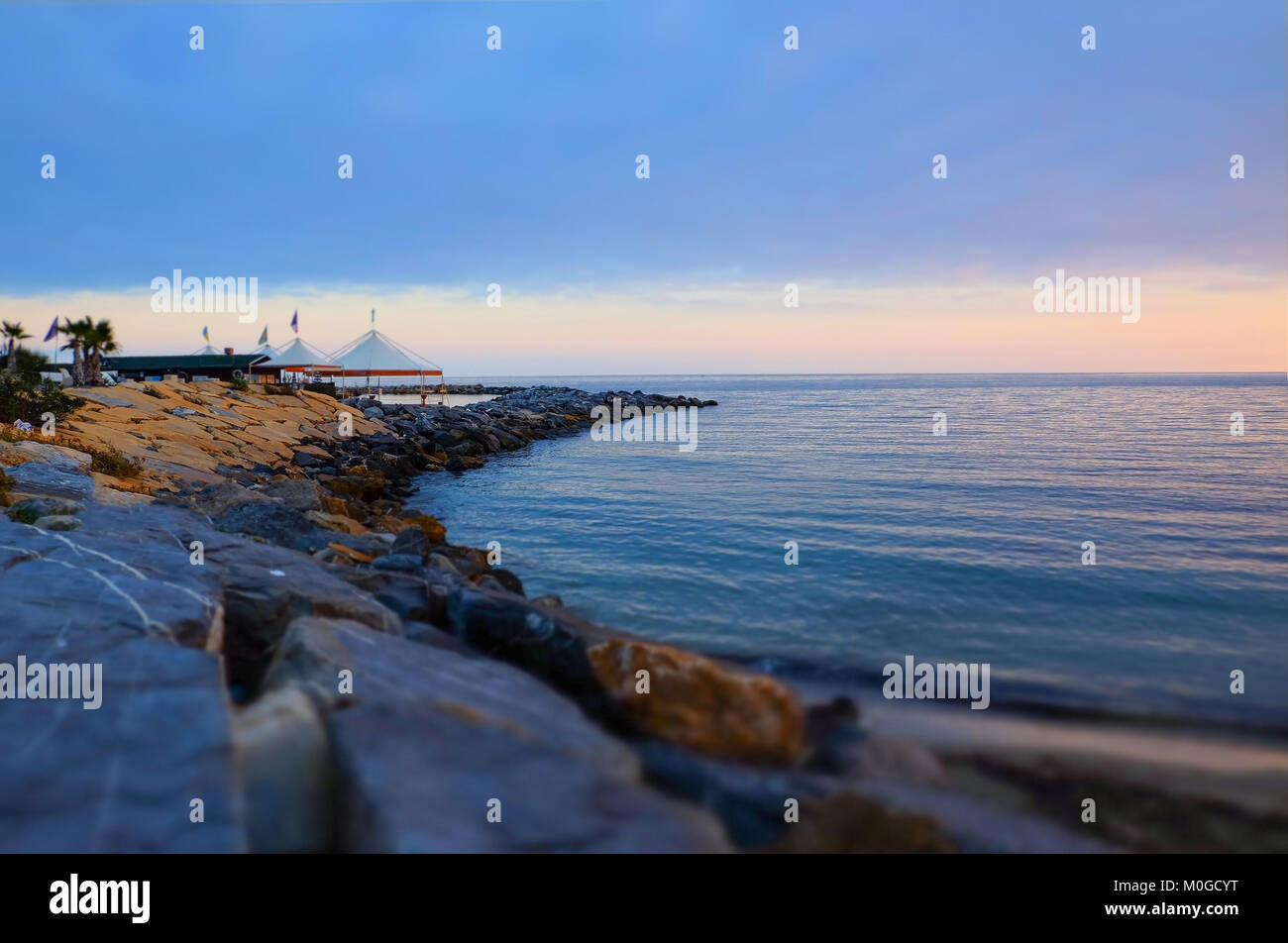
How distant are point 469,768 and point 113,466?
16.1 m

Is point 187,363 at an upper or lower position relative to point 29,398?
upper

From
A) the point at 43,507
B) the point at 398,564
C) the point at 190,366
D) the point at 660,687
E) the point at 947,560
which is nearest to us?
the point at 660,687

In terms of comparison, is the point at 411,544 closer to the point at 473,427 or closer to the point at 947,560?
the point at 947,560

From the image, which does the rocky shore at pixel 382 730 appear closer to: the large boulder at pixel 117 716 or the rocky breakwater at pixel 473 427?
the large boulder at pixel 117 716

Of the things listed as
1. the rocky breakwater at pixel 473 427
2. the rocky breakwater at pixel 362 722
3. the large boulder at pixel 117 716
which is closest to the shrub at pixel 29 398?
the rocky breakwater at pixel 362 722

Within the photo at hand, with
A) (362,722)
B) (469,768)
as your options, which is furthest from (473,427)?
(469,768)

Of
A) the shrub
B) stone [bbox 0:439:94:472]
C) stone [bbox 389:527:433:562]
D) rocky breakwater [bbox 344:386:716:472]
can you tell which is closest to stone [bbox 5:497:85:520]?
stone [bbox 0:439:94:472]

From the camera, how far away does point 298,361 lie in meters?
53.6

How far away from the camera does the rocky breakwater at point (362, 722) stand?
4.66m

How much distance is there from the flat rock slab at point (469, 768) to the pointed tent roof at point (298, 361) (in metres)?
50.8

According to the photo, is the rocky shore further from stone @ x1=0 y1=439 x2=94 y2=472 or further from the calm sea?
stone @ x1=0 y1=439 x2=94 y2=472

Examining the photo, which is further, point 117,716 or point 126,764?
point 117,716

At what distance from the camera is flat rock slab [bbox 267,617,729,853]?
4590 millimetres

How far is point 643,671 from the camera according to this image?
7488 mm
